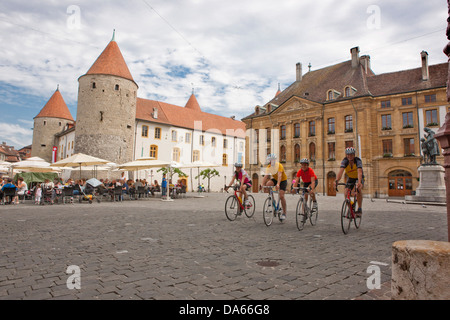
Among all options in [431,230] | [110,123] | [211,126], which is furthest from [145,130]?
[431,230]

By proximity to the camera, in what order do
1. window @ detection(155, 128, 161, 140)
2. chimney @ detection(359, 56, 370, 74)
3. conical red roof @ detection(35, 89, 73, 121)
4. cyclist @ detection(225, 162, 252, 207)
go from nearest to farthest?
cyclist @ detection(225, 162, 252, 207) → chimney @ detection(359, 56, 370, 74) → window @ detection(155, 128, 161, 140) → conical red roof @ detection(35, 89, 73, 121)

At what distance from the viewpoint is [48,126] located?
5691cm

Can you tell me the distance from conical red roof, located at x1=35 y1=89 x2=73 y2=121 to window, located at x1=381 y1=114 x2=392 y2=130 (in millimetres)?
56390

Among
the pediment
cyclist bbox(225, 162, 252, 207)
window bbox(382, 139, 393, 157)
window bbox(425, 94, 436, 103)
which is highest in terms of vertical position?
the pediment

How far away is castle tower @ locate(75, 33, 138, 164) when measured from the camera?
36.8 m

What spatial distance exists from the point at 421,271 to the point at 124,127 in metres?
39.5

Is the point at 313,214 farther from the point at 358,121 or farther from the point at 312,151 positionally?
the point at 312,151

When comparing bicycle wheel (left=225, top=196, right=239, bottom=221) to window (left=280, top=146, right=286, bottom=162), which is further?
window (left=280, top=146, right=286, bottom=162)

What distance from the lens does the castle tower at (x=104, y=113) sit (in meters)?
36.8

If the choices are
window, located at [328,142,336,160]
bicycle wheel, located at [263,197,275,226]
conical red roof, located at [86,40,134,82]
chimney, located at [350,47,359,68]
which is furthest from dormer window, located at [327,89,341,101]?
bicycle wheel, located at [263,197,275,226]

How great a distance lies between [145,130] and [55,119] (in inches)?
982

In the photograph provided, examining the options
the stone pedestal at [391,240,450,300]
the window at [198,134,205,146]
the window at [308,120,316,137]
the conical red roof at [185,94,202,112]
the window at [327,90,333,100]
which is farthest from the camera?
the conical red roof at [185,94,202,112]

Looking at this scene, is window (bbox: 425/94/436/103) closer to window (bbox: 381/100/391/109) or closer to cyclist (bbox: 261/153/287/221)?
window (bbox: 381/100/391/109)
